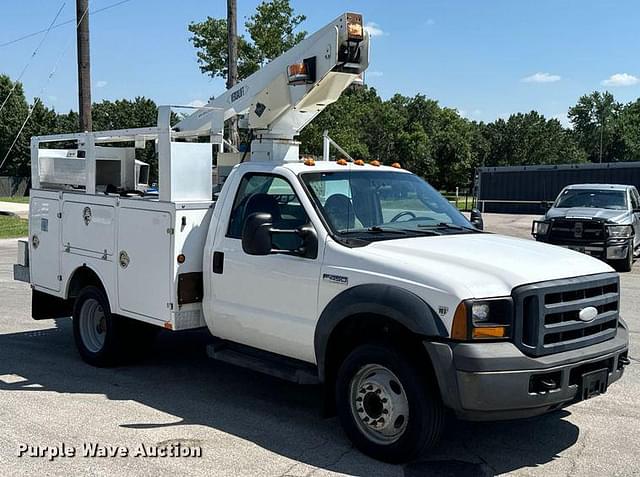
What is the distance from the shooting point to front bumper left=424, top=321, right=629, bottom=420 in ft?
14.2

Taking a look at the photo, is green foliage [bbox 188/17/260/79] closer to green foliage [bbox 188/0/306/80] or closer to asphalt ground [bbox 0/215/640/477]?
green foliage [bbox 188/0/306/80]

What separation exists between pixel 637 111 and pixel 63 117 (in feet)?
284

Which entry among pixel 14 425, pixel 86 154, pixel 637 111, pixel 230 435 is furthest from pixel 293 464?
pixel 637 111

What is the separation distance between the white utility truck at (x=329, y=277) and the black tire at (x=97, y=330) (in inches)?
0.8

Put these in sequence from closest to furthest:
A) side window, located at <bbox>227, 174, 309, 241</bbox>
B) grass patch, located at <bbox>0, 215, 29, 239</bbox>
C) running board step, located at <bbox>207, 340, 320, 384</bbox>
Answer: running board step, located at <bbox>207, 340, 320, 384</bbox>
side window, located at <bbox>227, 174, 309, 241</bbox>
grass patch, located at <bbox>0, 215, 29, 239</bbox>

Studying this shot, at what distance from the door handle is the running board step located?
64 centimetres

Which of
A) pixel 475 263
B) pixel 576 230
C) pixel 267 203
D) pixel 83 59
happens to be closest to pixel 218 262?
pixel 267 203

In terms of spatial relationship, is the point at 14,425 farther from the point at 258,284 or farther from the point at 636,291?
the point at 636,291

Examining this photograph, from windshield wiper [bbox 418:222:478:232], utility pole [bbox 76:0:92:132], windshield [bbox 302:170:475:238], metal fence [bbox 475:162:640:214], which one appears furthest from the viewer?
metal fence [bbox 475:162:640:214]

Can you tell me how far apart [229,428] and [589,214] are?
39.5 feet

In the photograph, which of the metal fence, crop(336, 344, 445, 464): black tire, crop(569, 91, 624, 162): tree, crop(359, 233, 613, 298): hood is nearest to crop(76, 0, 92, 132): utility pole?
crop(359, 233, 613, 298): hood

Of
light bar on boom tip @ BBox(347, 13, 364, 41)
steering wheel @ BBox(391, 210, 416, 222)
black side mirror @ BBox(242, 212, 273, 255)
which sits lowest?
black side mirror @ BBox(242, 212, 273, 255)

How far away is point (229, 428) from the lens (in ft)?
18.0

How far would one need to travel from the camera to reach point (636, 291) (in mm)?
12539
